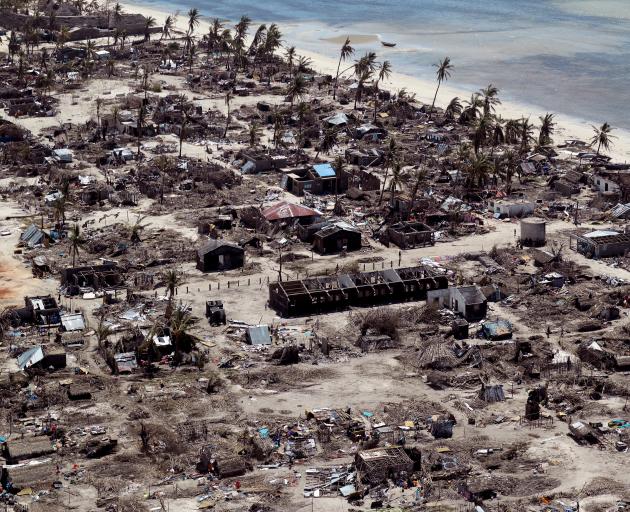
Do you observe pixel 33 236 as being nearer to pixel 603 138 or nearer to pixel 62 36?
pixel 603 138

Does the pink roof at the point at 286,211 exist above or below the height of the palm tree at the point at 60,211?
above

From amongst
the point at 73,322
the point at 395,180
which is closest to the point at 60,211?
the point at 73,322

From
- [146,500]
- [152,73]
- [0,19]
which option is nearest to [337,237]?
[146,500]

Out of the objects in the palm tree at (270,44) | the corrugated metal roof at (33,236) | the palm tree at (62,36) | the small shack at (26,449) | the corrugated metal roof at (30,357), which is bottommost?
the small shack at (26,449)

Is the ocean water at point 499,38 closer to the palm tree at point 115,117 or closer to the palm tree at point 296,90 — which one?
the palm tree at point 296,90

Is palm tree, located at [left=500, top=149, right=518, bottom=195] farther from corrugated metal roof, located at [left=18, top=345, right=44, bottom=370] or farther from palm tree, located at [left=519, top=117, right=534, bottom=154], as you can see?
corrugated metal roof, located at [left=18, top=345, right=44, bottom=370]

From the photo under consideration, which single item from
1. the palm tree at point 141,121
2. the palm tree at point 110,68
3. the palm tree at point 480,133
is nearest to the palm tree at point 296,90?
the palm tree at point 141,121
